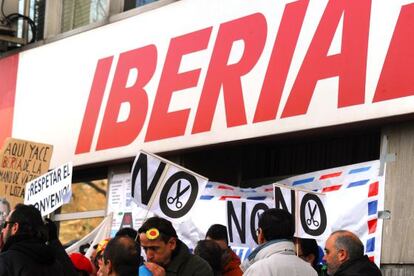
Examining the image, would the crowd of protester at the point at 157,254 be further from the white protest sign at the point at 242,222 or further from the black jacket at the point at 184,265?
the white protest sign at the point at 242,222

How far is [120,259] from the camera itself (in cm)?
617

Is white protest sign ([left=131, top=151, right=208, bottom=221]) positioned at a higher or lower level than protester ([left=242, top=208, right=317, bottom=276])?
higher

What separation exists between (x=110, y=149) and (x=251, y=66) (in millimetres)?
2897

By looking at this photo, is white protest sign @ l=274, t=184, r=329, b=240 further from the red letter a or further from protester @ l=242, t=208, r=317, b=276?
protester @ l=242, t=208, r=317, b=276

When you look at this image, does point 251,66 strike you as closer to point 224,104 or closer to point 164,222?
point 224,104

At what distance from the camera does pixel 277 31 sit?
1118 centimetres

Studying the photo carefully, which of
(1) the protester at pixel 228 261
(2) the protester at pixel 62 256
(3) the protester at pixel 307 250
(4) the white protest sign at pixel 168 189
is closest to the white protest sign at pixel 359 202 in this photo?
(3) the protester at pixel 307 250

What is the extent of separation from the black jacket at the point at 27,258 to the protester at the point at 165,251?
0.62 meters

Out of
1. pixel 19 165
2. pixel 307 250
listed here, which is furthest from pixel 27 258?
pixel 19 165

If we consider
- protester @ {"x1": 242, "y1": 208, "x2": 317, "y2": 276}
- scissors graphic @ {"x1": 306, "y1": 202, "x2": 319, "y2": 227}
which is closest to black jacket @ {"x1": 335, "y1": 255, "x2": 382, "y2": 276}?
protester @ {"x1": 242, "y1": 208, "x2": 317, "y2": 276}

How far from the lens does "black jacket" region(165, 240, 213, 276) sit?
21.6ft

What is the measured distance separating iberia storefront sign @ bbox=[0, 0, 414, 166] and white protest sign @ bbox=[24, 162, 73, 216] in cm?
196

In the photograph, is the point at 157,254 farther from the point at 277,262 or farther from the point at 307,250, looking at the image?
the point at 307,250

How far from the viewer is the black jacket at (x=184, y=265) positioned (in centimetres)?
660
